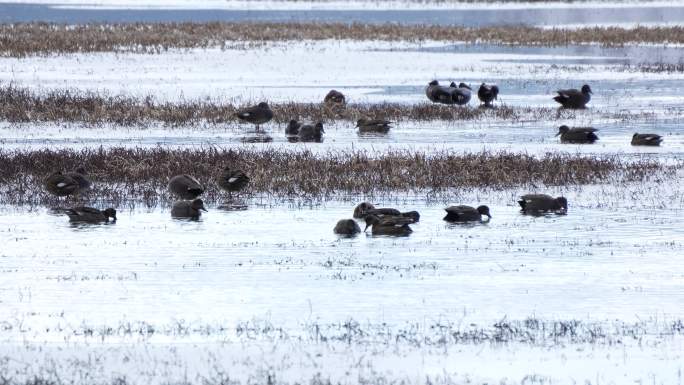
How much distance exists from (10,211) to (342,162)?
201 inches

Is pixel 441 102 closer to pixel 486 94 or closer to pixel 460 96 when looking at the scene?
pixel 460 96

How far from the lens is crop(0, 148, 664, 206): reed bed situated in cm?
1667

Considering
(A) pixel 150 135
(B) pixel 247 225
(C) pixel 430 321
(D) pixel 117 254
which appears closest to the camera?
(C) pixel 430 321

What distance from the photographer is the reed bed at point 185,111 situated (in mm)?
24547

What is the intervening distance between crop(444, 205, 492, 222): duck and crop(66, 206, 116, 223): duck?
374 centimetres

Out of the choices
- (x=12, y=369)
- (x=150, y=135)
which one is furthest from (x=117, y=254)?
(x=150, y=135)

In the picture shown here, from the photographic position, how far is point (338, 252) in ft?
41.3

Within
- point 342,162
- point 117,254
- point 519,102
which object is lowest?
point 117,254

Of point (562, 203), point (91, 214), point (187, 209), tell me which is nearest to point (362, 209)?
point (187, 209)

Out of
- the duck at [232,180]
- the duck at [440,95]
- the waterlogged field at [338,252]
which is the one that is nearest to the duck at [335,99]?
the waterlogged field at [338,252]

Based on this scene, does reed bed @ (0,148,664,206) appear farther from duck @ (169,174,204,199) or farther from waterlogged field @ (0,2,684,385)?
duck @ (169,174,204,199)

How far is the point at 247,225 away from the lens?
14219 mm

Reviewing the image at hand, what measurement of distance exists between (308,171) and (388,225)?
4328 millimetres

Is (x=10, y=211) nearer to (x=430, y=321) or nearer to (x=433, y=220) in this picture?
(x=433, y=220)
